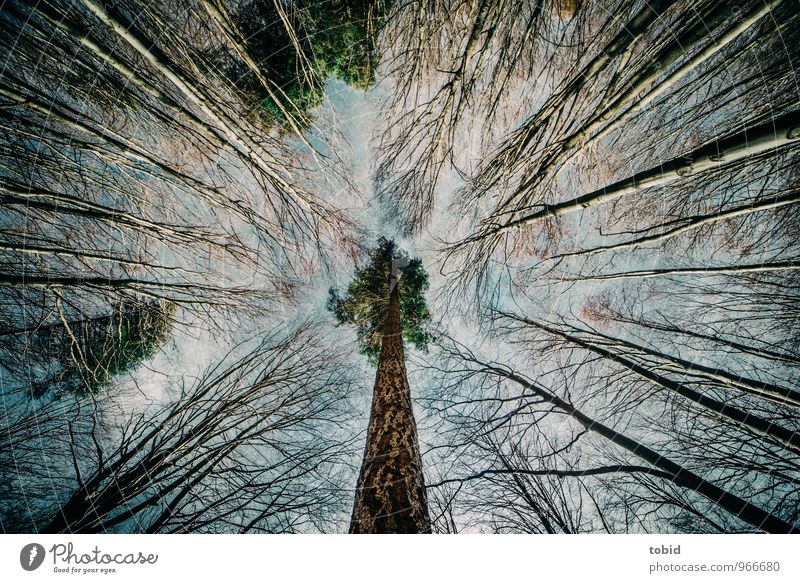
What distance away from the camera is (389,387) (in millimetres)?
2393

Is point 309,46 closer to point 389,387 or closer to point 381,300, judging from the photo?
point 381,300

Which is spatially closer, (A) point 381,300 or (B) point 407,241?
(B) point 407,241

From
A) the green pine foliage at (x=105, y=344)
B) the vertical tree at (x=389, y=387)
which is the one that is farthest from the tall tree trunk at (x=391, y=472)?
the green pine foliage at (x=105, y=344)

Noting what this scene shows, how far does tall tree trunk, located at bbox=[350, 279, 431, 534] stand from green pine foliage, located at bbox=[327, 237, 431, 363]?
0.94 m

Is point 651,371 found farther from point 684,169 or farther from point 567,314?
point 684,169

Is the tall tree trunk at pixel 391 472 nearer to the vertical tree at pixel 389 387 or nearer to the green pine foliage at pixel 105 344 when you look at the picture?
the vertical tree at pixel 389 387

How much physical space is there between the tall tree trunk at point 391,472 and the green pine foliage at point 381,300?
3.09 ft

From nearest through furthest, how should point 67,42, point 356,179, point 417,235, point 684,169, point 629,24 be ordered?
point 684,169 → point 629,24 → point 67,42 → point 356,179 → point 417,235

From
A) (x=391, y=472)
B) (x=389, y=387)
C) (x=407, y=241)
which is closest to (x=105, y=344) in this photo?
(x=389, y=387)

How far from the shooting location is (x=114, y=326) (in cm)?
246

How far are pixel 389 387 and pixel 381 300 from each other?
1376mm

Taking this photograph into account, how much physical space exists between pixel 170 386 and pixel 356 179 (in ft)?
8.51

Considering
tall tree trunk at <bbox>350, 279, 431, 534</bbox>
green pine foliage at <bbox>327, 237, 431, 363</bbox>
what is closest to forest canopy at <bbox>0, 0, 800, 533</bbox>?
tall tree trunk at <bbox>350, 279, 431, 534</bbox>
